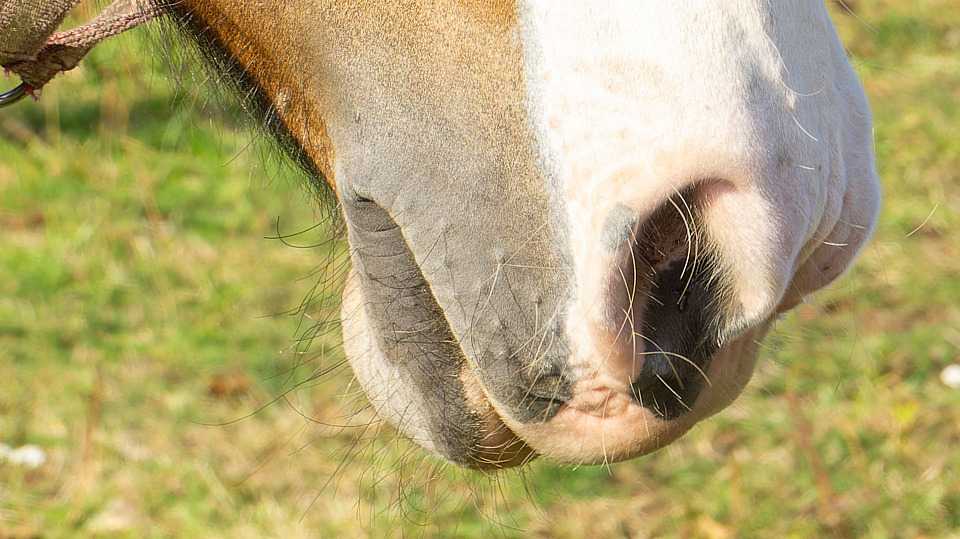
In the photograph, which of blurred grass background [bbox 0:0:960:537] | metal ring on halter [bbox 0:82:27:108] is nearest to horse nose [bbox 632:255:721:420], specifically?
blurred grass background [bbox 0:0:960:537]

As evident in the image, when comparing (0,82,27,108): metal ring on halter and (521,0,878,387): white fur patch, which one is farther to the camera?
(0,82,27,108): metal ring on halter

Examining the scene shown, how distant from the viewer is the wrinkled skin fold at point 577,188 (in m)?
0.88

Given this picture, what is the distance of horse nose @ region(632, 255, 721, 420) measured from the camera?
98 centimetres

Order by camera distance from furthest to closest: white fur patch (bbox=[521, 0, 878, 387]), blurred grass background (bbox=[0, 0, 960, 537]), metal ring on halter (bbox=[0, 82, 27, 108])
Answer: blurred grass background (bbox=[0, 0, 960, 537]) < metal ring on halter (bbox=[0, 82, 27, 108]) < white fur patch (bbox=[521, 0, 878, 387])

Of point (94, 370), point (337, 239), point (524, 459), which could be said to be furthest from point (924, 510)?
point (94, 370)

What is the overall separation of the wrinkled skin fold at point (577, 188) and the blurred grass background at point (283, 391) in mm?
288

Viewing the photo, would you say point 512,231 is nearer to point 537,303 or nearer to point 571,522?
point 537,303

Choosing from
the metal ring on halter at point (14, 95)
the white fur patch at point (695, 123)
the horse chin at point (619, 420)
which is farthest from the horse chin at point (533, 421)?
the metal ring on halter at point (14, 95)

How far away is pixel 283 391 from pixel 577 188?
5.73 feet

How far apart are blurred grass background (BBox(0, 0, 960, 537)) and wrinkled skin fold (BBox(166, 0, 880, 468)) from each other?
288 mm

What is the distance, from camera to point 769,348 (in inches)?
50.8

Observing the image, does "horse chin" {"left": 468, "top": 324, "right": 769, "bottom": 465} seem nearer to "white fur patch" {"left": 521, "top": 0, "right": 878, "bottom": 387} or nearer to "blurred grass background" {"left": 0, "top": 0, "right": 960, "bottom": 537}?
"white fur patch" {"left": 521, "top": 0, "right": 878, "bottom": 387}

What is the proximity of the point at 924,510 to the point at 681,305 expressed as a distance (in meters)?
1.32

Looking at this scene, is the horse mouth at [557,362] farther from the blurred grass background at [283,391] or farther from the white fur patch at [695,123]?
the blurred grass background at [283,391]
